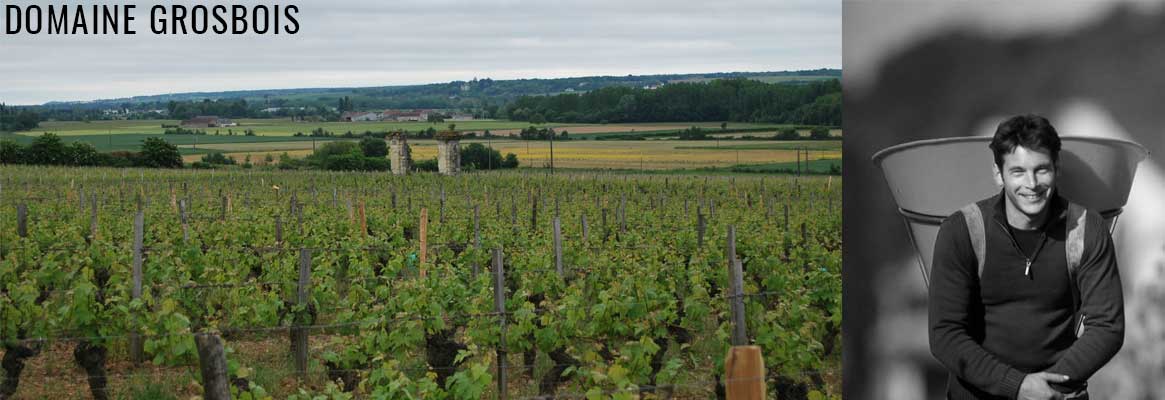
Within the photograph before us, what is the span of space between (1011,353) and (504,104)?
1617 inches

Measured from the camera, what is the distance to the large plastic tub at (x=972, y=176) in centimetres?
286

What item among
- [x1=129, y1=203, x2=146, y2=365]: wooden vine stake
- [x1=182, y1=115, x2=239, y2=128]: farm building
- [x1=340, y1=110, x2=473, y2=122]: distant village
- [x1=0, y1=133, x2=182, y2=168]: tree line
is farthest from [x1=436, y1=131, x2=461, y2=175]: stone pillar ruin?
[x1=129, y1=203, x2=146, y2=365]: wooden vine stake

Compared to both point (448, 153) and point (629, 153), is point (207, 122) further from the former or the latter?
point (629, 153)

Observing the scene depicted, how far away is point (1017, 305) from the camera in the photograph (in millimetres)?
2721

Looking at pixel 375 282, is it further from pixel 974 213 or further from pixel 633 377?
pixel 974 213

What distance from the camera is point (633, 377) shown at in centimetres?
527

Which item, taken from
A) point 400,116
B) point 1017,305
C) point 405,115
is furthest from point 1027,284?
point 400,116

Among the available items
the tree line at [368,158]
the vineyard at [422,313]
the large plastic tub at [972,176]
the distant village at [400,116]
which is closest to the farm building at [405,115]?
the distant village at [400,116]

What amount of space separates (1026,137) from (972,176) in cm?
23

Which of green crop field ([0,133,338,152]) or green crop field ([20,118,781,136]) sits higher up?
green crop field ([20,118,781,136])

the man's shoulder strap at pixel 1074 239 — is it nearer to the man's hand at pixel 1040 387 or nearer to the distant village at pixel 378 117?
the man's hand at pixel 1040 387

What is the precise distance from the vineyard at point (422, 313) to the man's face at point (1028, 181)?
4.35 feet

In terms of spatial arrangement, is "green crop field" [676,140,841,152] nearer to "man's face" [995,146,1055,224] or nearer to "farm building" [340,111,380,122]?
"man's face" [995,146,1055,224]

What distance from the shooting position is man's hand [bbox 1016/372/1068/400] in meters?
2.69
